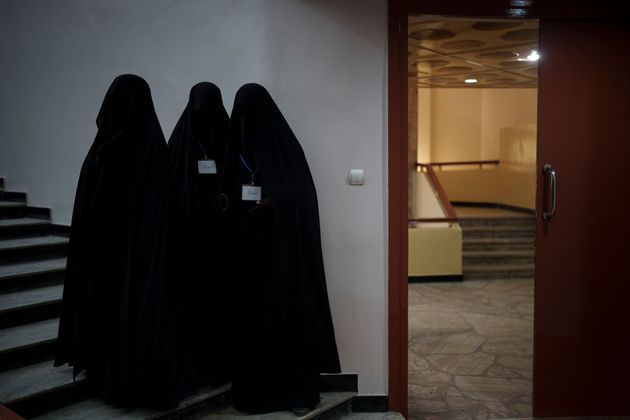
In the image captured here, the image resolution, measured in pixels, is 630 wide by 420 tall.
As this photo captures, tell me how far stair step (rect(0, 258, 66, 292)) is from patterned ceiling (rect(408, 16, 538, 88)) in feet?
9.15

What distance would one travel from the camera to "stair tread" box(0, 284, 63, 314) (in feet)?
9.73

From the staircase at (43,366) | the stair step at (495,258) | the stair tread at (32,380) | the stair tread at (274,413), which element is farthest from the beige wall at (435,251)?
the stair tread at (32,380)

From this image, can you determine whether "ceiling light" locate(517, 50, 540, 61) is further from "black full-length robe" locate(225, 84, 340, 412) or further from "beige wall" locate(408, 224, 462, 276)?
"black full-length robe" locate(225, 84, 340, 412)

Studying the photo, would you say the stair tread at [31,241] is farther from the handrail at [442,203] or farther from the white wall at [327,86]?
the handrail at [442,203]

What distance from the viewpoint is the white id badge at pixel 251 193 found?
2.62 metres

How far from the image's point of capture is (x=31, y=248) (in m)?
3.62

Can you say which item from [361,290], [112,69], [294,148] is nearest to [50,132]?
[112,69]

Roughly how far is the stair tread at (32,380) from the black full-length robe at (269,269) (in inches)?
32.6

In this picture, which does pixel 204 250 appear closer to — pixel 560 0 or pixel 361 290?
pixel 361 290

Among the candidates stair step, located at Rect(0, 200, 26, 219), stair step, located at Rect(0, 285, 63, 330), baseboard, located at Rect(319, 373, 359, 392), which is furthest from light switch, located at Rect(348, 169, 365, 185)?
stair step, located at Rect(0, 200, 26, 219)

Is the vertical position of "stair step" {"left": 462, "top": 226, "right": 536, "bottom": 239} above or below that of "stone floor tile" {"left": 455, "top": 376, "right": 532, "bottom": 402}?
above

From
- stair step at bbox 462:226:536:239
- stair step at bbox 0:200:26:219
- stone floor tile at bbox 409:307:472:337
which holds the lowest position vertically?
stone floor tile at bbox 409:307:472:337

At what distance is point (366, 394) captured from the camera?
302cm

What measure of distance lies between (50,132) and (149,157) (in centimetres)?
220
